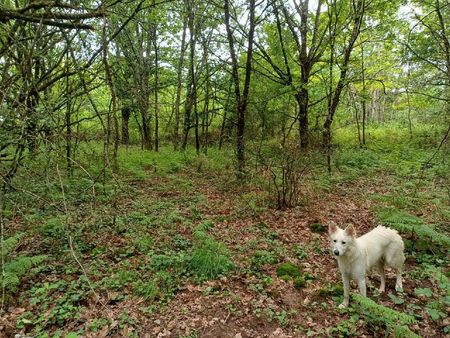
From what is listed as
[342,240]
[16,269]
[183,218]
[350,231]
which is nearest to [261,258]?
[342,240]

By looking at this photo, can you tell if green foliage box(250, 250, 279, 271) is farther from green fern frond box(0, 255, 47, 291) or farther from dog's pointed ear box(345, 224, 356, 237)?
green fern frond box(0, 255, 47, 291)

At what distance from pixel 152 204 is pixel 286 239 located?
3.87 metres

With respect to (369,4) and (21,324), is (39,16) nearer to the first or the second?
(21,324)

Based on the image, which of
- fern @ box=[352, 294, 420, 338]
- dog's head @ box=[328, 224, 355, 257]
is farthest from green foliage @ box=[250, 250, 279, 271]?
fern @ box=[352, 294, 420, 338]

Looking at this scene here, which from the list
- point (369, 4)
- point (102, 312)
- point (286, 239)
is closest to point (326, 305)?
point (286, 239)

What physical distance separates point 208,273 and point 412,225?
3.82 m

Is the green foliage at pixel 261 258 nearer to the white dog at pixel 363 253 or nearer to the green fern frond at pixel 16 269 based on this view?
the white dog at pixel 363 253

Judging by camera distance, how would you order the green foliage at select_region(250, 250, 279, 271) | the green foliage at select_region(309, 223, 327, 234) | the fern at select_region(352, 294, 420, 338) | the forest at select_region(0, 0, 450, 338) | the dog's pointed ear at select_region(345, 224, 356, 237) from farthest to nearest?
the green foliage at select_region(309, 223, 327, 234)
the green foliage at select_region(250, 250, 279, 271)
the dog's pointed ear at select_region(345, 224, 356, 237)
the forest at select_region(0, 0, 450, 338)
the fern at select_region(352, 294, 420, 338)

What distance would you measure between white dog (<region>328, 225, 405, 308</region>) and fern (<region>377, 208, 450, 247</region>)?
0.89 meters

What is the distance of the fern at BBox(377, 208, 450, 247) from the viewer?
17.0 feet

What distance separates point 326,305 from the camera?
175 inches

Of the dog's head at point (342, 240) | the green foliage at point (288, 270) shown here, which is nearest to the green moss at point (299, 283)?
the green foliage at point (288, 270)

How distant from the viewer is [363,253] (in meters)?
4.35

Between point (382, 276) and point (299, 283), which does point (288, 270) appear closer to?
point (299, 283)
